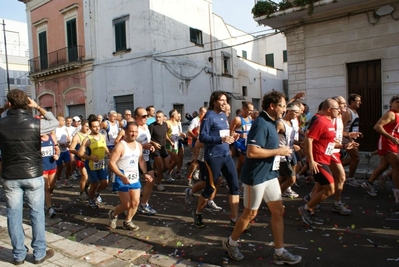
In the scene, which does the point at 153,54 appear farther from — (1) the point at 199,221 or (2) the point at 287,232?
(2) the point at 287,232

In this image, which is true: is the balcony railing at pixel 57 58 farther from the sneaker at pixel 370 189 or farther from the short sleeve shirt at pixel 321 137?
the short sleeve shirt at pixel 321 137

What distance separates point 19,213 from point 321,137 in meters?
4.08

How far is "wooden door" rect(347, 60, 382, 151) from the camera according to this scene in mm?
10992

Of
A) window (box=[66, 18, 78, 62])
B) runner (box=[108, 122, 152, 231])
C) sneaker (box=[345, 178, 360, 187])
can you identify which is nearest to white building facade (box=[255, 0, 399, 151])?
sneaker (box=[345, 178, 360, 187])

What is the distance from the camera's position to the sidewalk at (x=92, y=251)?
383 centimetres

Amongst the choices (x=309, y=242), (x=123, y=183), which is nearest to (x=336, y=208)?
(x=309, y=242)

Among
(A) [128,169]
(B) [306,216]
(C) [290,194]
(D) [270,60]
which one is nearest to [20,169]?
(A) [128,169]

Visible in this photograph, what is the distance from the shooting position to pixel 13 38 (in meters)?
40.0

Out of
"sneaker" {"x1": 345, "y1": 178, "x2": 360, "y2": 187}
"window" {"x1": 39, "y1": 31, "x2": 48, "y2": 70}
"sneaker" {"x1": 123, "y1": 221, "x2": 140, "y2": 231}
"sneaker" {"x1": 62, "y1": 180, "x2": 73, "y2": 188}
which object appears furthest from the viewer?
"window" {"x1": 39, "y1": 31, "x2": 48, "y2": 70}

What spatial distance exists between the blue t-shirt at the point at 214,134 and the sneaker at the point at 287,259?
Answer: 1624 mm

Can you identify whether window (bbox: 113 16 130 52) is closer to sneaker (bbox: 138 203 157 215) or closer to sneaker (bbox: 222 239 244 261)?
sneaker (bbox: 138 203 157 215)

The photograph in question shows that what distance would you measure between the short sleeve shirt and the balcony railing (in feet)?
60.1

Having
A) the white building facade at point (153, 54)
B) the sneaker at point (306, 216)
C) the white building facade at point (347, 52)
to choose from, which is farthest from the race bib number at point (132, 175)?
the white building facade at point (153, 54)

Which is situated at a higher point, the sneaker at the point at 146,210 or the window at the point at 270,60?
the window at the point at 270,60
